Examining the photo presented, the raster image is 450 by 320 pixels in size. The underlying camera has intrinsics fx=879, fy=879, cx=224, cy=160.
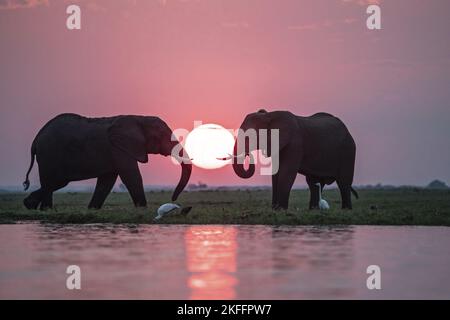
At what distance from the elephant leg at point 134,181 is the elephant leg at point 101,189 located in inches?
34.7

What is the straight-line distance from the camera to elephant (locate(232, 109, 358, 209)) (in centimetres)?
2695

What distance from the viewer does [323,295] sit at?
37.0ft

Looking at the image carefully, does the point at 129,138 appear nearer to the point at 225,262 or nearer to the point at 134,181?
the point at 134,181

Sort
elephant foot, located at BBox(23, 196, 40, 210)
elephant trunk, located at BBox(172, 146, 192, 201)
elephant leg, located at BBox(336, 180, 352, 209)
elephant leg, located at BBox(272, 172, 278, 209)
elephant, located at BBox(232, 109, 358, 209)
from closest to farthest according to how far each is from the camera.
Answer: elephant leg, located at BBox(272, 172, 278, 209) → elephant, located at BBox(232, 109, 358, 209) → elephant leg, located at BBox(336, 180, 352, 209) → elephant foot, located at BBox(23, 196, 40, 210) → elephant trunk, located at BBox(172, 146, 192, 201)

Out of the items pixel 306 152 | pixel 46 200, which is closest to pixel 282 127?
pixel 306 152

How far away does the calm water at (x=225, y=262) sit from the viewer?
11695mm

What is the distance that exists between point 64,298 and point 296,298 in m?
2.95

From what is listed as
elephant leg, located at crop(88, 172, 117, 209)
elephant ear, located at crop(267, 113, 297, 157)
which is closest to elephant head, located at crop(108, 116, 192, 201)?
elephant leg, located at crop(88, 172, 117, 209)

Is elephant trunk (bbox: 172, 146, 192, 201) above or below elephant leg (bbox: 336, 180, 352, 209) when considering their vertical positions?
above

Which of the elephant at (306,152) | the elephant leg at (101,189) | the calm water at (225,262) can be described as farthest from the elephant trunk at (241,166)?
the calm water at (225,262)

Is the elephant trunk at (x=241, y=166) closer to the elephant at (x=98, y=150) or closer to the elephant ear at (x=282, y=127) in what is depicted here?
the elephant ear at (x=282, y=127)

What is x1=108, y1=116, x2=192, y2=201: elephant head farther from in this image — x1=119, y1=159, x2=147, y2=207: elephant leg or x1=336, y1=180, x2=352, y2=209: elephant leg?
x1=336, y1=180, x2=352, y2=209: elephant leg
